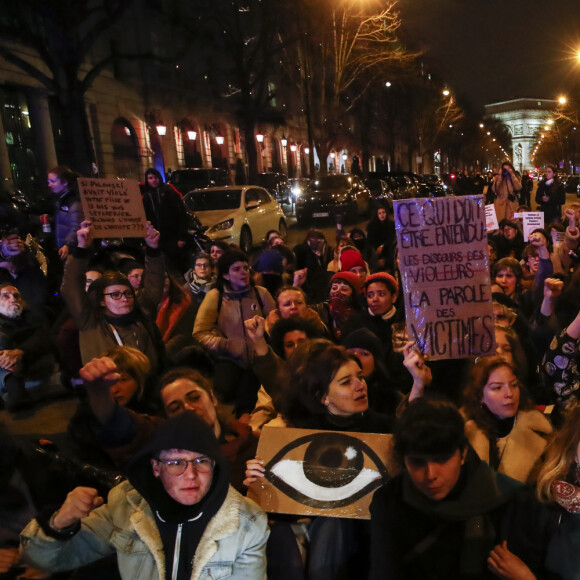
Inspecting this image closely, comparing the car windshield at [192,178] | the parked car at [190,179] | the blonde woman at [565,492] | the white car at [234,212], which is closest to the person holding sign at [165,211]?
the white car at [234,212]

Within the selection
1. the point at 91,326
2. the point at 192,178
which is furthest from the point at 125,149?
the point at 91,326

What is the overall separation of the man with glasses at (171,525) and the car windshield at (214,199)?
37.7ft

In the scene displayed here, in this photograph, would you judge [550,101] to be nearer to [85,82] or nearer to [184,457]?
[85,82]

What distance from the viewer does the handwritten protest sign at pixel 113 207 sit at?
5.02m

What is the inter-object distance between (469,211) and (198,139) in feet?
98.6

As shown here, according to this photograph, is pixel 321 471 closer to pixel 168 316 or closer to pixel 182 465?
pixel 182 465

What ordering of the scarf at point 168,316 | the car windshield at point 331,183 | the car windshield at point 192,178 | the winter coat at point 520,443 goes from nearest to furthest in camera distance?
1. the winter coat at point 520,443
2. the scarf at point 168,316
3. the car windshield at point 192,178
4. the car windshield at point 331,183

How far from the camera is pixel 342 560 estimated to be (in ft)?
7.48

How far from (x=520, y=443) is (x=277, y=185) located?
910 inches

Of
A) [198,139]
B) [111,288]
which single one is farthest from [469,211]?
[198,139]

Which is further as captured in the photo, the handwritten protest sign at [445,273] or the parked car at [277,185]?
the parked car at [277,185]

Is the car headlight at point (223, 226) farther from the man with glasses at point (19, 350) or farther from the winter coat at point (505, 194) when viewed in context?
the man with glasses at point (19, 350)

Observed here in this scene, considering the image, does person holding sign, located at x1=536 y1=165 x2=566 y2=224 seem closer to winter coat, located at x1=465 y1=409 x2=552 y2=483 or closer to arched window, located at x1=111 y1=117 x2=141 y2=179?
winter coat, located at x1=465 y1=409 x2=552 y2=483

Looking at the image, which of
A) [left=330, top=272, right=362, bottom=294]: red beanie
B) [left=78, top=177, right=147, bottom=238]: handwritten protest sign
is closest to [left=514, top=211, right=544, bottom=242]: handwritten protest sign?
[left=330, top=272, right=362, bottom=294]: red beanie
